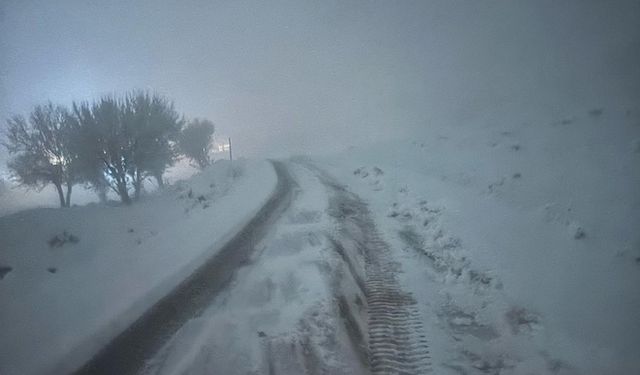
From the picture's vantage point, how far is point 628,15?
68.3 feet

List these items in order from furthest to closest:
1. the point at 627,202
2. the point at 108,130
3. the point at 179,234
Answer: the point at 108,130 < the point at 179,234 < the point at 627,202

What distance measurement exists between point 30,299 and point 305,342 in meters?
8.37

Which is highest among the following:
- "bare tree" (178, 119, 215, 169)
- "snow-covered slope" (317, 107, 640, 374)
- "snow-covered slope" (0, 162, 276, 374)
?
"bare tree" (178, 119, 215, 169)

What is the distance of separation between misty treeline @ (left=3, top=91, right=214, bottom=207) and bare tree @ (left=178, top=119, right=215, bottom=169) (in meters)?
19.4

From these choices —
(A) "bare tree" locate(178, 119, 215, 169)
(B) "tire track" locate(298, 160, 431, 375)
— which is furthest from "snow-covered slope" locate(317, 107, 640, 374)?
(A) "bare tree" locate(178, 119, 215, 169)

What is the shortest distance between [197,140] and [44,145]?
23606mm

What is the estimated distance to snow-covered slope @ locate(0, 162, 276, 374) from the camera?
21.7 feet

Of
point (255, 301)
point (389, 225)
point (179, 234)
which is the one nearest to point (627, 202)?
point (389, 225)

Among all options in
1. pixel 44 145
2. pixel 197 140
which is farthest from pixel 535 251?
pixel 197 140

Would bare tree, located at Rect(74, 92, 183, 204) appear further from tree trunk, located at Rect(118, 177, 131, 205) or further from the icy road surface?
the icy road surface

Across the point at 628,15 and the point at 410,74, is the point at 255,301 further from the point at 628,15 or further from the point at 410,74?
the point at 410,74

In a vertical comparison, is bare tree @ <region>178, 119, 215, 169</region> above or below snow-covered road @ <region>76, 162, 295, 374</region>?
above

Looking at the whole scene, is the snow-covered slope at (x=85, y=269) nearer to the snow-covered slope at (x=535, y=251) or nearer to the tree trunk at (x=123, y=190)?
the snow-covered slope at (x=535, y=251)

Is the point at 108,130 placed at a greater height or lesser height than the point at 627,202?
greater
